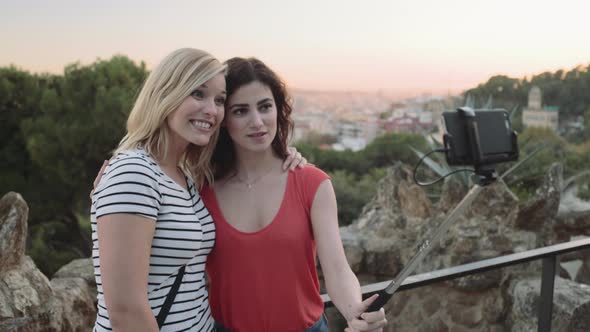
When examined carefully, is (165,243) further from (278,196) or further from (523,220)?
(523,220)

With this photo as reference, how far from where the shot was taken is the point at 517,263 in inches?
86.6

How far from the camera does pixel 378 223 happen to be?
17.1 ft

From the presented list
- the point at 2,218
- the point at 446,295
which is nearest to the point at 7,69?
the point at 2,218

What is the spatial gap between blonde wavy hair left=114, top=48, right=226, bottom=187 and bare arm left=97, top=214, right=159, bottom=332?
24 cm

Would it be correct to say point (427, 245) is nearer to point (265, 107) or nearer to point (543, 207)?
point (265, 107)

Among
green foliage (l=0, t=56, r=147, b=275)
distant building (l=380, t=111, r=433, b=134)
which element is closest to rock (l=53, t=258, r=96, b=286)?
green foliage (l=0, t=56, r=147, b=275)

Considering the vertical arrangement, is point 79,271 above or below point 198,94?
below

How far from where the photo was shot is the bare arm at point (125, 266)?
1.11 m

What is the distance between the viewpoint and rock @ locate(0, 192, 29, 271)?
2453 millimetres

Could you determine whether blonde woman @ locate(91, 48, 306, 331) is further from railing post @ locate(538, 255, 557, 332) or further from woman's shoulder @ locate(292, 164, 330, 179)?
railing post @ locate(538, 255, 557, 332)

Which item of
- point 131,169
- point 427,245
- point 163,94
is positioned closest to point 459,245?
point 427,245

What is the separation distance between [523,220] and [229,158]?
365 cm

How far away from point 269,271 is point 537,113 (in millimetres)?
12652

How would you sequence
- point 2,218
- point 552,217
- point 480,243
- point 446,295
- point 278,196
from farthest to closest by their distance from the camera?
point 552,217 → point 480,243 → point 446,295 → point 2,218 → point 278,196
